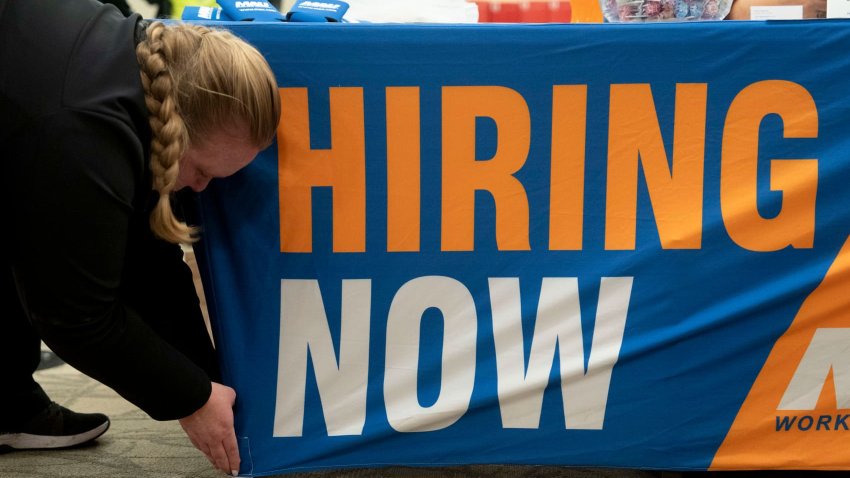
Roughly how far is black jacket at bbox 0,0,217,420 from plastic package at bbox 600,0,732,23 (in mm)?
730

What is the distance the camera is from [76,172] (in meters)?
0.84

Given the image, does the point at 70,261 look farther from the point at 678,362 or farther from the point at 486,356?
the point at 678,362

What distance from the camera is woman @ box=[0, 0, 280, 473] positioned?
83 centimetres

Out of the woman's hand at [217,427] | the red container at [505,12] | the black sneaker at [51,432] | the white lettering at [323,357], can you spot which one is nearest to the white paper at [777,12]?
the red container at [505,12]

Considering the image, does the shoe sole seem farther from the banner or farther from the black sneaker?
the banner

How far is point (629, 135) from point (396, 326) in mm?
438

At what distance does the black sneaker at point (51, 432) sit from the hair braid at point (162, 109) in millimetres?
758

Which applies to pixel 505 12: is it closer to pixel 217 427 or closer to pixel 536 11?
pixel 536 11

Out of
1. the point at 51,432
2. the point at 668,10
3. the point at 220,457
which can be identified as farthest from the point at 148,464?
the point at 668,10

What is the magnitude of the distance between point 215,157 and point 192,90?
10 cm

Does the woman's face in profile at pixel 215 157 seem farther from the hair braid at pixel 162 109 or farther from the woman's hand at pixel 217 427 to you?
the woman's hand at pixel 217 427

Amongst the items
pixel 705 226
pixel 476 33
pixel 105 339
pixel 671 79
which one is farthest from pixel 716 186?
pixel 105 339

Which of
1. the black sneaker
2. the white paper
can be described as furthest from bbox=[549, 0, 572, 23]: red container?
the black sneaker

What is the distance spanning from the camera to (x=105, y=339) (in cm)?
96
